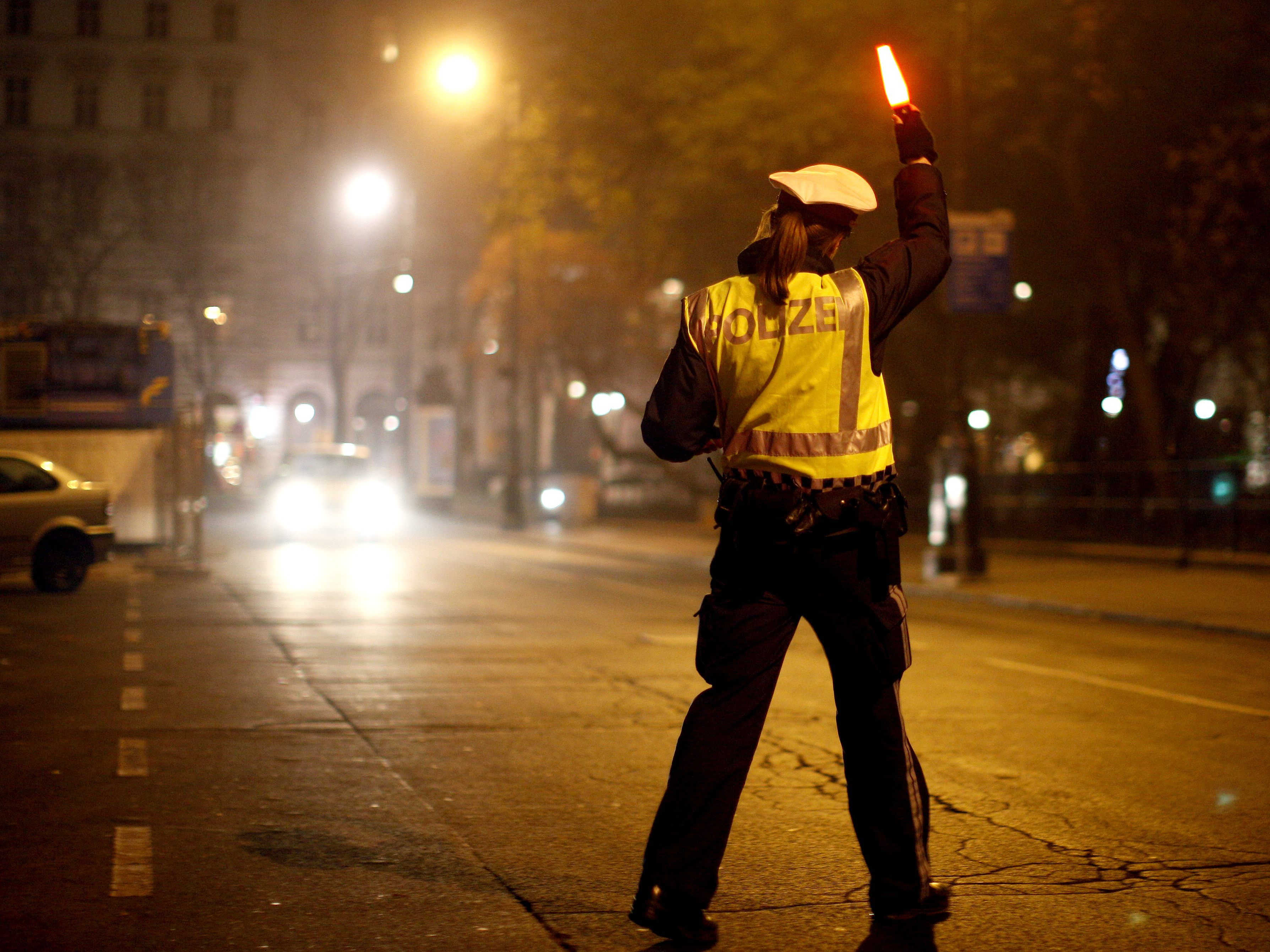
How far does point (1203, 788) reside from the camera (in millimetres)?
6785

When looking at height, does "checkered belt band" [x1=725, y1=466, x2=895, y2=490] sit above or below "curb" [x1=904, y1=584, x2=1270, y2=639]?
above

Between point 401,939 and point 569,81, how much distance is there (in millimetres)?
26168

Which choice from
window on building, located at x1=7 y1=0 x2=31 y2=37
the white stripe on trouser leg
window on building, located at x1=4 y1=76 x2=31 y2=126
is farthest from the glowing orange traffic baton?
window on building, located at x1=7 y1=0 x2=31 y2=37

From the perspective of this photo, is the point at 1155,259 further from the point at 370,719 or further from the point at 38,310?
the point at 38,310

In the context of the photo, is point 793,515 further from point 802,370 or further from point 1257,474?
point 1257,474

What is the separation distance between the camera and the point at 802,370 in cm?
425

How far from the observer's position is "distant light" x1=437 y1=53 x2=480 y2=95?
31.3 meters

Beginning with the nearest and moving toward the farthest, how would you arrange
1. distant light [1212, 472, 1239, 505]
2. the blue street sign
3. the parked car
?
the parked car < the blue street sign < distant light [1212, 472, 1239, 505]

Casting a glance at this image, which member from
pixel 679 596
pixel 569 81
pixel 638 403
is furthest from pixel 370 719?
pixel 638 403

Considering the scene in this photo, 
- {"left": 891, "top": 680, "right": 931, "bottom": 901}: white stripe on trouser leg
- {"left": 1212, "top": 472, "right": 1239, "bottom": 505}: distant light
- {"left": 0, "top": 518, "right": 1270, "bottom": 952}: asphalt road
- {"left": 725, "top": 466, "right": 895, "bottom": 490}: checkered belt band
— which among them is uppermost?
{"left": 725, "top": 466, "right": 895, "bottom": 490}: checkered belt band

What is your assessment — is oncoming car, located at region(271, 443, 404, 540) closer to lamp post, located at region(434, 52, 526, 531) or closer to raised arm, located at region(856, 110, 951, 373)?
lamp post, located at region(434, 52, 526, 531)

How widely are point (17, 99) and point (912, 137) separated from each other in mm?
80289

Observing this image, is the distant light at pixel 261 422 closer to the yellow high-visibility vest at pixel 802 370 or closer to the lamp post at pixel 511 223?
the lamp post at pixel 511 223

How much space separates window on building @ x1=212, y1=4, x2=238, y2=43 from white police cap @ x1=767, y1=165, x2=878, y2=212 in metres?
78.7
